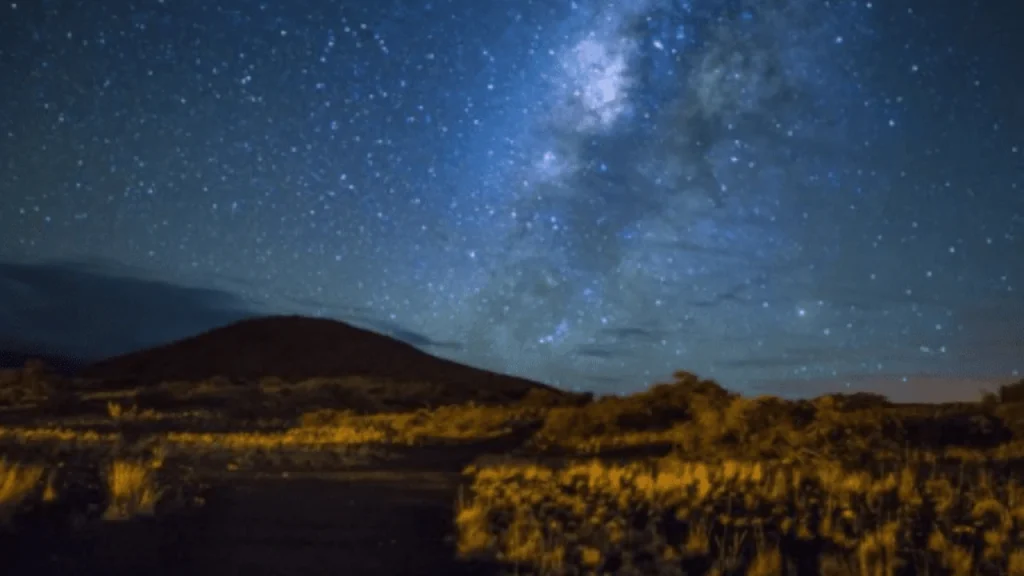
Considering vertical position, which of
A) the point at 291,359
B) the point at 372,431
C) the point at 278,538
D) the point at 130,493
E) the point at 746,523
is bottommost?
the point at 278,538

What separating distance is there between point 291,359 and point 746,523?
76373 mm

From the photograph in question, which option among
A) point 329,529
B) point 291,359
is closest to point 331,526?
point 329,529

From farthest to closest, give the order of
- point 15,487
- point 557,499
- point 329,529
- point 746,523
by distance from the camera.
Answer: point 557,499 < point 15,487 < point 329,529 < point 746,523

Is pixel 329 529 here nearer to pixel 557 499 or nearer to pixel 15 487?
pixel 557 499

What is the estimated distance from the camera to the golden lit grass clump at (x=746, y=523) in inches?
372

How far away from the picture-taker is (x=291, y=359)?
84.9 meters

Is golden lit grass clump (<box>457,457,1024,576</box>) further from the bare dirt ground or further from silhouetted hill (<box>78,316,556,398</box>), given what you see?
silhouetted hill (<box>78,316,556,398</box>)

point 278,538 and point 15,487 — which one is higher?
point 15,487

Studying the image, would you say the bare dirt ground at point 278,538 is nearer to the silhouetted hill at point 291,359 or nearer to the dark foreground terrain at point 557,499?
the dark foreground terrain at point 557,499

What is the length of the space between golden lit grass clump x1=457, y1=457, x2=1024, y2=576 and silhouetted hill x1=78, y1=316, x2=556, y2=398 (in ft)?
196

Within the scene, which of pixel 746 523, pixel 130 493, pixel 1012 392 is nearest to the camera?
pixel 746 523

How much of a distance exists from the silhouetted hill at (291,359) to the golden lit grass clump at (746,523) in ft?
196

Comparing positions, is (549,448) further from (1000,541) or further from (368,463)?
(1000,541)

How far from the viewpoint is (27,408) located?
47.6 meters
